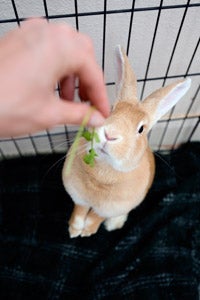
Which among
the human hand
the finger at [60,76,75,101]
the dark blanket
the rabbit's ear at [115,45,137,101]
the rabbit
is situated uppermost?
the human hand

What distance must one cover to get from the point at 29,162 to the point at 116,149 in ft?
2.64

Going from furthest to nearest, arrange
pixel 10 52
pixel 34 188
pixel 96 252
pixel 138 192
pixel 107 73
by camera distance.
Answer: pixel 34 188
pixel 96 252
pixel 107 73
pixel 138 192
pixel 10 52

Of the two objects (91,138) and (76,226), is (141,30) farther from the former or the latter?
(76,226)

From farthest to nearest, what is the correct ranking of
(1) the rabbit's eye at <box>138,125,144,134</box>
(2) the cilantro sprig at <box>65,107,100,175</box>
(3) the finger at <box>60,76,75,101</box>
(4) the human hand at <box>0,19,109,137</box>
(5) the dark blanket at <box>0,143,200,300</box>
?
(5) the dark blanket at <box>0,143,200,300</box> < (1) the rabbit's eye at <box>138,125,144,134</box> < (3) the finger at <box>60,76,75,101</box> < (2) the cilantro sprig at <box>65,107,100,175</box> < (4) the human hand at <box>0,19,109,137</box>

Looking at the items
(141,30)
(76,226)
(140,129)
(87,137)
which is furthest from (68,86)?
(76,226)

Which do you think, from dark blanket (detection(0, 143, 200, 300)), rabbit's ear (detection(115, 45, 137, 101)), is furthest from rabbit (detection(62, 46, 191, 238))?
dark blanket (detection(0, 143, 200, 300))

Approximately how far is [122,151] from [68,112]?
238 millimetres

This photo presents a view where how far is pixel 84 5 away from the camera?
37.1 inches

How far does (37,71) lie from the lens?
51 cm

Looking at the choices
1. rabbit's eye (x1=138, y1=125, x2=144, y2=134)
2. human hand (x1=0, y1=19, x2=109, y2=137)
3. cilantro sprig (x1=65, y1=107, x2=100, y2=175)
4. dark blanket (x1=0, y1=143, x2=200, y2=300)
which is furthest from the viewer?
dark blanket (x1=0, y1=143, x2=200, y2=300)

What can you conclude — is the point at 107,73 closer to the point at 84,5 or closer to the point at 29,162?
the point at 84,5

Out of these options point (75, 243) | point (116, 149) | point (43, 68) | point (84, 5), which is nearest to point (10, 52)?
point (43, 68)

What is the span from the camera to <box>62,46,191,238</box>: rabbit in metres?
0.78

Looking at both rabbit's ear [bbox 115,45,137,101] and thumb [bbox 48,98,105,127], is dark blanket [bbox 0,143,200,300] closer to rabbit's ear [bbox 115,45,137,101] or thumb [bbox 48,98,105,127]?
rabbit's ear [bbox 115,45,137,101]
